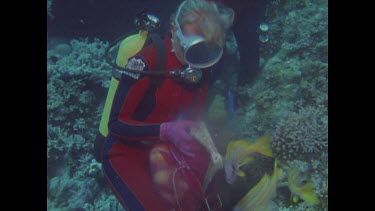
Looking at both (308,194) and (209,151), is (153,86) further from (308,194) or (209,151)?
(308,194)

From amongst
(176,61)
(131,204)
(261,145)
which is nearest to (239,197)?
(261,145)

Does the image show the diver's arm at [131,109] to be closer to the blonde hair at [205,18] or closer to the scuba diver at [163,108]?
the scuba diver at [163,108]

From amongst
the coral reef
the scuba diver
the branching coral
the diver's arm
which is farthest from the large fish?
the coral reef

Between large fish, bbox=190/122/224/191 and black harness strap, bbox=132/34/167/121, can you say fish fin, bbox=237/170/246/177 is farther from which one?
black harness strap, bbox=132/34/167/121

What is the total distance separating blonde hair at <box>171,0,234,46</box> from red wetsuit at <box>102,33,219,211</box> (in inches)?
8.2

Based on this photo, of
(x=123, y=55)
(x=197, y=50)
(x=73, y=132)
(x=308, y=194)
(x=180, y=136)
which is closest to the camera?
(x=197, y=50)

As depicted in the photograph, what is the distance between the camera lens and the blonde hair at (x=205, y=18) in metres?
2.07

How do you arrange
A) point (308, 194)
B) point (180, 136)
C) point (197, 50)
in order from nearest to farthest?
point (197, 50) < point (180, 136) < point (308, 194)

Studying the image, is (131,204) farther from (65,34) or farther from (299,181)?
(65,34)

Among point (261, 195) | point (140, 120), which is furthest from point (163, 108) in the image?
point (261, 195)

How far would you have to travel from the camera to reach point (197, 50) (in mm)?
2062

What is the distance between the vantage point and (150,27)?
7.57 feet

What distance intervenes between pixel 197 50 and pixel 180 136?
22.6 inches

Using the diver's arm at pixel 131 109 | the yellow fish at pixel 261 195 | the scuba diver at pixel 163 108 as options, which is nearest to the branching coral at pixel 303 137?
the yellow fish at pixel 261 195
